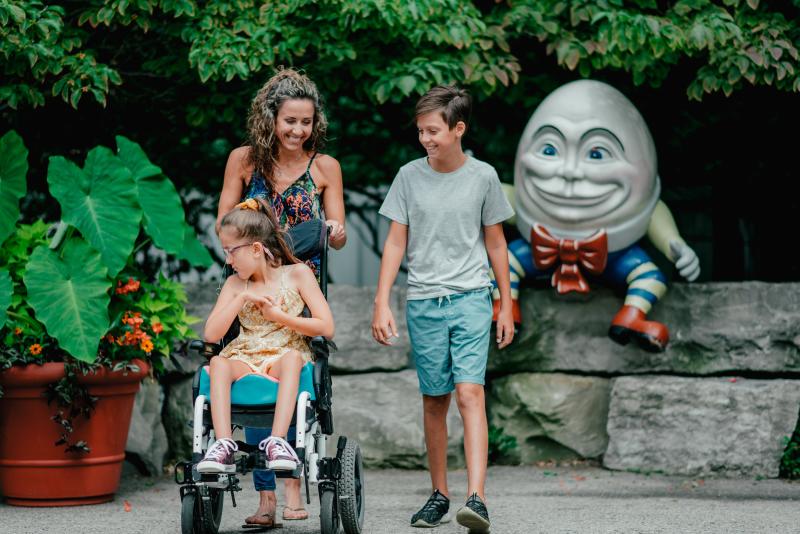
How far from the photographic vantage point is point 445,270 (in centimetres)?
452

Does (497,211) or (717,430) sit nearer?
(497,211)

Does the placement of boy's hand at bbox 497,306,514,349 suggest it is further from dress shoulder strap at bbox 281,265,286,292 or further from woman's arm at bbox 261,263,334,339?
dress shoulder strap at bbox 281,265,286,292

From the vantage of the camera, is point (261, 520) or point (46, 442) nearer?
point (261, 520)

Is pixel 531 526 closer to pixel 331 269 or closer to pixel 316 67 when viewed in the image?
pixel 316 67

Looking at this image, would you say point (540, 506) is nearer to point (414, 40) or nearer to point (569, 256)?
point (569, 256)

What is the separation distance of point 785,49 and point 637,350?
66.8 inches

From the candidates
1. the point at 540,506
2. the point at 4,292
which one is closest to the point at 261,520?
the point at 540,506

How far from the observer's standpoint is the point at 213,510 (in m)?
4.26

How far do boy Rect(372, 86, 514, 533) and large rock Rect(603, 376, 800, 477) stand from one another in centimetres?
169

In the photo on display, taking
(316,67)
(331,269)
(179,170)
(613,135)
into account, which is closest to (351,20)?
(316,67)

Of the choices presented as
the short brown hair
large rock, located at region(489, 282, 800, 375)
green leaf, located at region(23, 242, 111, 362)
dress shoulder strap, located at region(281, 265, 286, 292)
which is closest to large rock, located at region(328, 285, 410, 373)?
large rock, located at region(489, 282, 800, 375)

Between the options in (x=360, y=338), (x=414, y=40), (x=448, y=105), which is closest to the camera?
(x=448, y=105)

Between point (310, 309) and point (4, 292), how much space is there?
1501 mm

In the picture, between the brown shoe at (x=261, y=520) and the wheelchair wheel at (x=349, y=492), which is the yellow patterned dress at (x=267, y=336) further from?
the brown shoe at (x=261, y=520)
